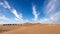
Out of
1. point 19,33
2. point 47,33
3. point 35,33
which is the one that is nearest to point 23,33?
point 19,33

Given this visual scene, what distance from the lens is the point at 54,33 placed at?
33.8 feet

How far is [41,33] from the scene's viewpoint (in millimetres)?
10781

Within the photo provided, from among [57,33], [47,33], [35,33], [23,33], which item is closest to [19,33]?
[23,33]

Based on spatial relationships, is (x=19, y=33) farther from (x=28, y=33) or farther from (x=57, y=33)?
(x=57, y=33)

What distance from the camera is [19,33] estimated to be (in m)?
11.2

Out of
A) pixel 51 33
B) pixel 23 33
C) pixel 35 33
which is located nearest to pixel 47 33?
pixel 51 33

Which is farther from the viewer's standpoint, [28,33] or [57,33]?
[28,33]

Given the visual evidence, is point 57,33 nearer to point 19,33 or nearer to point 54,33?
point 54,33

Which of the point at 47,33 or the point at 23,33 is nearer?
the point at 47,33

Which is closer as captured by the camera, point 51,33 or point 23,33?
point 51,33

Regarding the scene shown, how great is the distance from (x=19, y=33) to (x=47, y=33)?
2.53 m

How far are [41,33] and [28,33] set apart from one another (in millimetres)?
1217

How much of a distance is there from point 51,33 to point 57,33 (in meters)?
0.54

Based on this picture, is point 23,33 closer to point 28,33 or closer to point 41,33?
point 28,33
